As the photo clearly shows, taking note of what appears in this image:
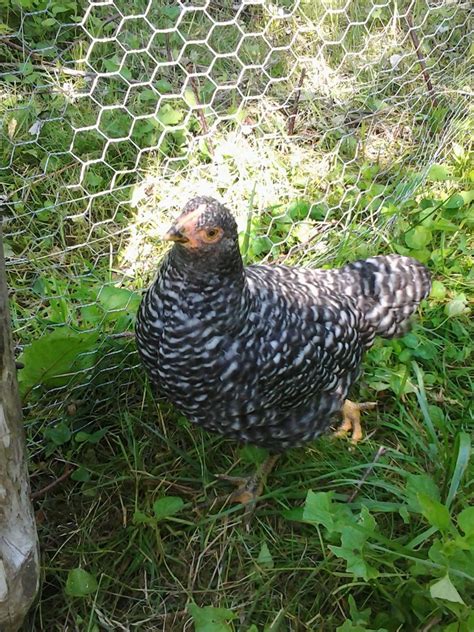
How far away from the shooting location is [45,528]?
1.74m

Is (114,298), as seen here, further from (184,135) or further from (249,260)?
(184,135)

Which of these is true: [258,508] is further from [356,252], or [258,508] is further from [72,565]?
[356,252]

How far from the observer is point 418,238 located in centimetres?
235

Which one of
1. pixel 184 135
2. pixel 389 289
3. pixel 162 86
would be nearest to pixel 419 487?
pixel 389 289

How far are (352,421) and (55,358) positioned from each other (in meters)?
0.87

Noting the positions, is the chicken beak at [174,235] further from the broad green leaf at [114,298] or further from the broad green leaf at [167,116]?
the broad green leaf at [167,116]

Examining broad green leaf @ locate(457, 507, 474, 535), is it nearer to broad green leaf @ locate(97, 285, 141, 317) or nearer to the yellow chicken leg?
the yellow chicken leg

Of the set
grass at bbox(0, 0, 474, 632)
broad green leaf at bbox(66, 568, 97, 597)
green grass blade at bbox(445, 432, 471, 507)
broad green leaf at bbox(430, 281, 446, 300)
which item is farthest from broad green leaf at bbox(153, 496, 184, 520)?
broad green leaf at bbox(430, 281, 446, 300)

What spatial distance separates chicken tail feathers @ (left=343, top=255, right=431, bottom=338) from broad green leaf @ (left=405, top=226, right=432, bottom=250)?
0.37m

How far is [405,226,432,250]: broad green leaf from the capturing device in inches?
92.3

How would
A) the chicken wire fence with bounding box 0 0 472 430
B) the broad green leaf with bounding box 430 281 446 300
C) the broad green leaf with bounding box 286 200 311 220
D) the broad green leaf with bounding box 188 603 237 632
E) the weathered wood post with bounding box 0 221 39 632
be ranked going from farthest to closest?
the broad green leaf with bounding box 286 200 311 220 < the broad green leaf with bounding box 430 281 446 300 < the chicken wire fence with bounding box 0 0 472 430 < the broad green leaf with bounding box 188 603 237 632 < the weathered wood post with bounding box 0 221 39 632

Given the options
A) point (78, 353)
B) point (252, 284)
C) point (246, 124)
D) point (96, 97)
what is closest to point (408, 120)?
point (246, 124)

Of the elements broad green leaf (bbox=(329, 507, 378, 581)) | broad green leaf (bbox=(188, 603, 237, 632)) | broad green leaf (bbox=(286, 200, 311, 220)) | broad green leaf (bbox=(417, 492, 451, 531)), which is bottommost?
broad green leaf (bbox=(188, 603, 237, 632))

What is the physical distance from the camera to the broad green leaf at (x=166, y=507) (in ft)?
5.58
